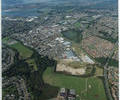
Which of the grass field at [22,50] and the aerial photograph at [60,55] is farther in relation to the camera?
the grass field at [22,50]

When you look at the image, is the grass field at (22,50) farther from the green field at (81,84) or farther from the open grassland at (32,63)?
the green field at (81,84)

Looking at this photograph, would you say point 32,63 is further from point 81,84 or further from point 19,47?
point 81,84

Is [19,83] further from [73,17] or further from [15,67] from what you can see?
[73,17]

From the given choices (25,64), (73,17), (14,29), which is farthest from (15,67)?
(73,17)

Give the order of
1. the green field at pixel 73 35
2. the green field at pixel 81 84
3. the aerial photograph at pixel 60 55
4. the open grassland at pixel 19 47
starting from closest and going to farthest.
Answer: the green field at pixel 81 84, the aerial photograph at pixel 60 55, the open grassland at pixel 19 47, the green field at pixel 73 35

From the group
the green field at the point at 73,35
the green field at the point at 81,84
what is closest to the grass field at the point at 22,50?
the green field at the point at 81,84

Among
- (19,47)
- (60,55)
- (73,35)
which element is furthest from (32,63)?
(73,35)

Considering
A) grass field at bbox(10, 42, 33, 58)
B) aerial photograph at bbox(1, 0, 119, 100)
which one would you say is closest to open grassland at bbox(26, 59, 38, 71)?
aerial photograph at bbox(1, 0, 119, 100)
